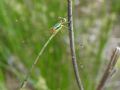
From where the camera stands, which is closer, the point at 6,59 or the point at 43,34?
the point at 43,34

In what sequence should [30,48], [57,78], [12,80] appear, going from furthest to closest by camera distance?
[12,80] → [30,48] → [57,78]

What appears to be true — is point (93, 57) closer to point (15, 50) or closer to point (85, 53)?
point (85, 53)

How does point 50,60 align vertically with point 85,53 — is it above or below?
below

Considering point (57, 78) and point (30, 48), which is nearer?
point (57, 78)

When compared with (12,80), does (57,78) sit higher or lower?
lower

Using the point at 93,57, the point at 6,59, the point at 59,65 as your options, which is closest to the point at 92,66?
the point at 93,57

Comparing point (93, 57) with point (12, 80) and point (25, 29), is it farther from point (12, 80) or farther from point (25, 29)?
point (12, 80)

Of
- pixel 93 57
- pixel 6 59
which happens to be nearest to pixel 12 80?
pixel 6 59

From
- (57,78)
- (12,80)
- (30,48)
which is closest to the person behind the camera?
(57,78)
